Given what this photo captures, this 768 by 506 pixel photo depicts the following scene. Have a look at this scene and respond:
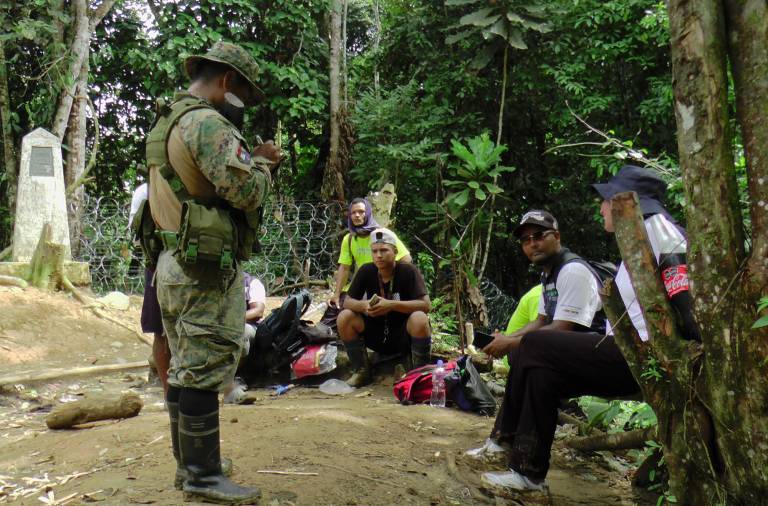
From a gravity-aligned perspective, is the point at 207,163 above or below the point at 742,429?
above

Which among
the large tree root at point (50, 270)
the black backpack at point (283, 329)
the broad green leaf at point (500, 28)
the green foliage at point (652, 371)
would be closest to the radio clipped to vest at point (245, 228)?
the green foliage at point (652, 371)

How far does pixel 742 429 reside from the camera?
2.37 m

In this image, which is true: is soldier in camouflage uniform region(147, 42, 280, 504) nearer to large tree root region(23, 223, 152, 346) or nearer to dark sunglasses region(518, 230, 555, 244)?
dark sunglasses region(518, 230, 555, 244)

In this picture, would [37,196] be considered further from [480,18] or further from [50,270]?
[480,18]

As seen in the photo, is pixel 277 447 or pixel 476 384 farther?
pixel 476 384

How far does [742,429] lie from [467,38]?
32.3ft

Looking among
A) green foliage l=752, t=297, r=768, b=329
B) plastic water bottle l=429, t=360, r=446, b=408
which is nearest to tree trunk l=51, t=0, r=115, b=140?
plastic water bottle l=429, t=360, r=446, b=408

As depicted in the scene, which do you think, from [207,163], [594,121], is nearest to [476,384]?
[207,163]

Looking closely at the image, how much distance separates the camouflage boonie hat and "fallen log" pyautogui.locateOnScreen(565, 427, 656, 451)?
8.70 ft

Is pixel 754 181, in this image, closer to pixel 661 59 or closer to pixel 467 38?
pixel 467 38

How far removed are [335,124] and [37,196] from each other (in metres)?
5.82

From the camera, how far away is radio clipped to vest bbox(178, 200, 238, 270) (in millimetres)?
2717

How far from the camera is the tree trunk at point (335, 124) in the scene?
1285 centimetres

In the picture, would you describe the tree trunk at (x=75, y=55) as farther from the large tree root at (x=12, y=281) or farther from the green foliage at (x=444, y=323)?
the green foliage at (x=444, y=323)
